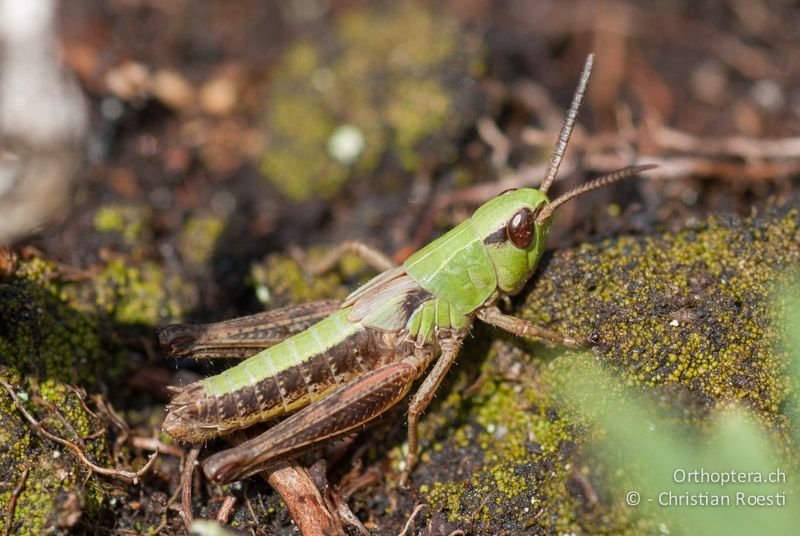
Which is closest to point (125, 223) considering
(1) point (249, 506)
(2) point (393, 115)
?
(2) point (393, 115)

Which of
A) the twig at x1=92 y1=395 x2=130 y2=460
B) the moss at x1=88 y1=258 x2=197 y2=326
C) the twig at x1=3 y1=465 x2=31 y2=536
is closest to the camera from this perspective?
the twig at x1=3 y1=465 x2=31 y2=536

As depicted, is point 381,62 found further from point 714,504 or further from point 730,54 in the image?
point 714,504

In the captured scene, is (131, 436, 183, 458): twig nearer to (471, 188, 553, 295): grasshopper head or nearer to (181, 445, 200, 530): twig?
(181, 445, 200, 530): twig

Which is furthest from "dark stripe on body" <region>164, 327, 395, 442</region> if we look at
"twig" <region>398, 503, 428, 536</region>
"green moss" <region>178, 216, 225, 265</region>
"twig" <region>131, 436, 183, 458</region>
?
"green moss" <region>178, 216, 225, 265</region>

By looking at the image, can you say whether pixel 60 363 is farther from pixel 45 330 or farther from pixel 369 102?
pixel 369 102

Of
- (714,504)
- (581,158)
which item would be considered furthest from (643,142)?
(714,504)

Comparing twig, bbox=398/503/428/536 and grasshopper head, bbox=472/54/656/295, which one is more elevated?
grasshopper head, bbox=472/54/656/295
